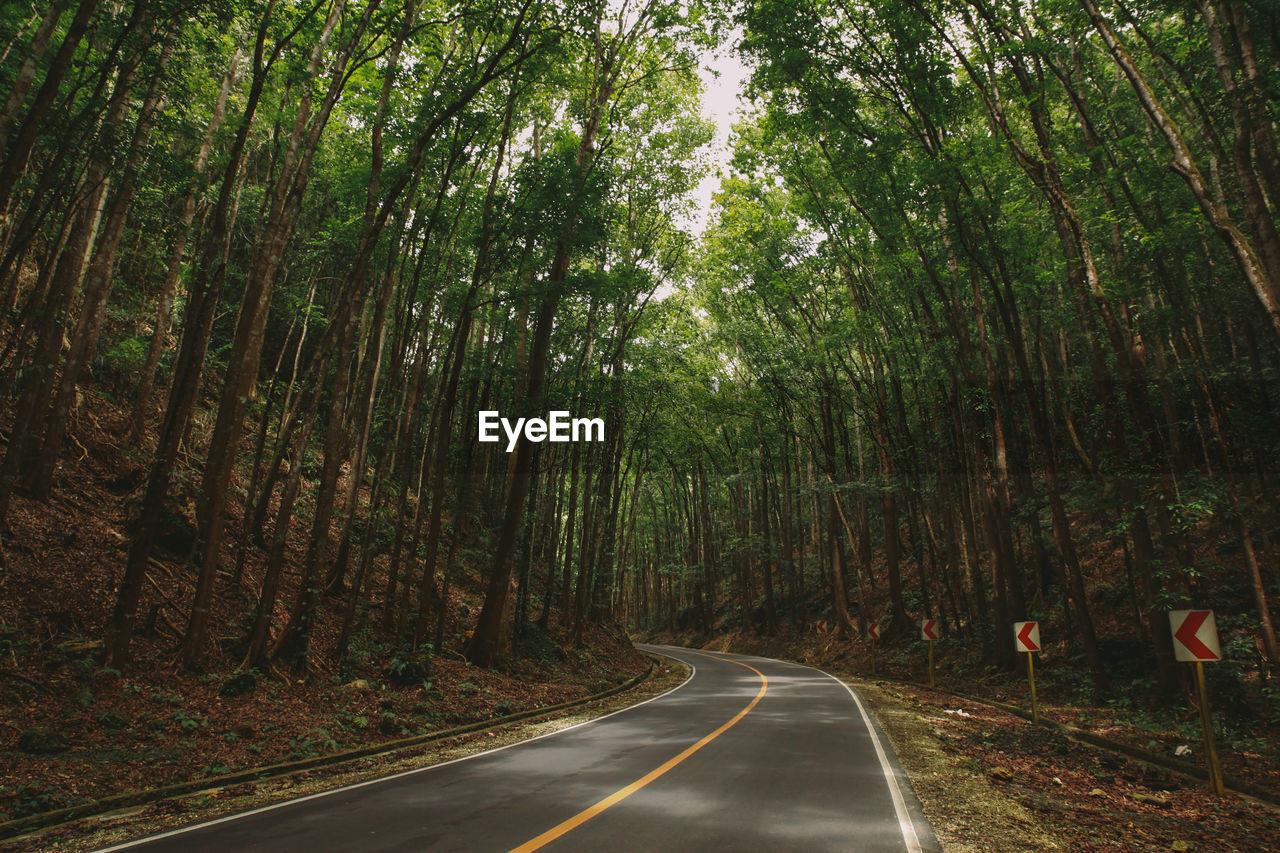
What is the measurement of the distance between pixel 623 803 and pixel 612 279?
34.9 feet

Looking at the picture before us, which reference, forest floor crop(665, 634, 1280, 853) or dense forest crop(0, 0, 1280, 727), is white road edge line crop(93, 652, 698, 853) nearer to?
dense forest crop(0, 0, 1280, 727)

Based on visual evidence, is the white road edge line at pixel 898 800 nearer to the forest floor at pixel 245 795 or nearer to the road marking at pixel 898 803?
the road marking at pixel 898 803

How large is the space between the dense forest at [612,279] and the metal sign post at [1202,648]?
289cm

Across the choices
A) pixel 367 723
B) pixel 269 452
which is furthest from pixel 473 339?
pixel 367 723

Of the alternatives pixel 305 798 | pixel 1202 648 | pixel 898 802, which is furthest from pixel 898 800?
pixel 305 798

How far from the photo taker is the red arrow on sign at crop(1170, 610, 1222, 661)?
21.3 feet

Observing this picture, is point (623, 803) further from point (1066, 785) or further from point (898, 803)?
point (1066, 785)

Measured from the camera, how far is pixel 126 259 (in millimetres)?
18781

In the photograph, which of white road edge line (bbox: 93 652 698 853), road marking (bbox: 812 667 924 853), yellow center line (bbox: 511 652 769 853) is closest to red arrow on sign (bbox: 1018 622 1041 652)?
road marking (bbox: 812 667 924 853)

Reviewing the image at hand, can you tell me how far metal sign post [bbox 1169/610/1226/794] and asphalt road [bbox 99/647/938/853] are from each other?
321cm

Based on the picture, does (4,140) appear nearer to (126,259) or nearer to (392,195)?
(392,195)

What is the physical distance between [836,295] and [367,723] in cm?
1837

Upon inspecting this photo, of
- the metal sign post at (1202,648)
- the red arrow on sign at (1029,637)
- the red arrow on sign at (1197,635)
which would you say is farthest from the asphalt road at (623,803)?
the red arrow on sign at (1029,637)

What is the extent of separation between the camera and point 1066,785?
6.50 metres
